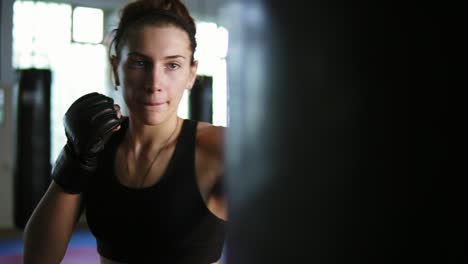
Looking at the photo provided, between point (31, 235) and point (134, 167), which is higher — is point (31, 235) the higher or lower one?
the lower one

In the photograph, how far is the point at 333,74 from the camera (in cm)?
16

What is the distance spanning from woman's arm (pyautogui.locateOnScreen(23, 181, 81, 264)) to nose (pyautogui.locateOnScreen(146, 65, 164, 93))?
1.02 feet

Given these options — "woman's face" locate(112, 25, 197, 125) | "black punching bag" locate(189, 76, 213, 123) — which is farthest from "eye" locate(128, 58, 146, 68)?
"black punching bag" locate(189, 76, 213, 123)

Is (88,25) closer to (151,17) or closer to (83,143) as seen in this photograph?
(151,17)

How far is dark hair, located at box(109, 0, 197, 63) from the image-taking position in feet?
3.85

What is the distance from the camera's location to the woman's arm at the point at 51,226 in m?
1.12

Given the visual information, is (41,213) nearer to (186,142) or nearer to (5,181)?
(186,142)

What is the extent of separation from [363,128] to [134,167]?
3.74ft

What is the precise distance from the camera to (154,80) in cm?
112

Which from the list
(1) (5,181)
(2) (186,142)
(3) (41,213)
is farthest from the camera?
(1) (5,181)

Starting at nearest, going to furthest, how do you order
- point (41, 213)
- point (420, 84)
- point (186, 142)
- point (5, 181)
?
1. point (420, 84)
2. point (41, 213)
3. point (186, 142)
4. point (5, 181)

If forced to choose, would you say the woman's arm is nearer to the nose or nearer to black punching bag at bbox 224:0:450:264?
the nose

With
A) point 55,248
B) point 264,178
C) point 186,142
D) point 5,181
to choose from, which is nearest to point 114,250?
point 55,248

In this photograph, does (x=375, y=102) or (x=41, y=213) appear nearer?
(x=375, y=102)
